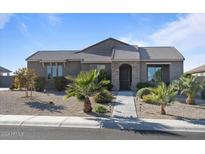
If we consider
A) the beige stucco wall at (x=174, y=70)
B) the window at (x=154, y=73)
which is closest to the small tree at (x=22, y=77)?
the beige stucco wall at (x=174, y=70)

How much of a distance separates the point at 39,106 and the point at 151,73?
43.5 feet

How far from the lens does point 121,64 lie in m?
24.5

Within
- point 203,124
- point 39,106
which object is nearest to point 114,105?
point 39,106

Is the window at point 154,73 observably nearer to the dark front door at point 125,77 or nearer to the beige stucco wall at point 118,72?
the beige stucco wall at point 118,72

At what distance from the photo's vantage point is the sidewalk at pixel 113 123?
424 inches

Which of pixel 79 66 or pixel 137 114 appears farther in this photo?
pixel 79 66

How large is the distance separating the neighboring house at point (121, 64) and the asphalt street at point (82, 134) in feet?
47.2

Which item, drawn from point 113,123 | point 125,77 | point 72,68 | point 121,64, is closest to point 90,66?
point 72,68

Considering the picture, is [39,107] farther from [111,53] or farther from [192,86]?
[111,53]

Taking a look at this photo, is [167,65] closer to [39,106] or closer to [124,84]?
[124,84]

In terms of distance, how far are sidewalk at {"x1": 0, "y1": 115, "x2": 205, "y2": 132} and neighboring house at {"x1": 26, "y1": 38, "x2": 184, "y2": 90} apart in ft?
40.6

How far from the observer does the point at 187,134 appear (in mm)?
9797

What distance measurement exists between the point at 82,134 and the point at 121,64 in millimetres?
15689

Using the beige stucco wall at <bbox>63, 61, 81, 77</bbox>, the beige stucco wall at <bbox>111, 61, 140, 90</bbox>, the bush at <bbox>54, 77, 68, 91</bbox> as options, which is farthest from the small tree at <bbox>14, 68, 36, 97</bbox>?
the beige stucco wall at <bbox>111, 61, 140, 90</bbox>
